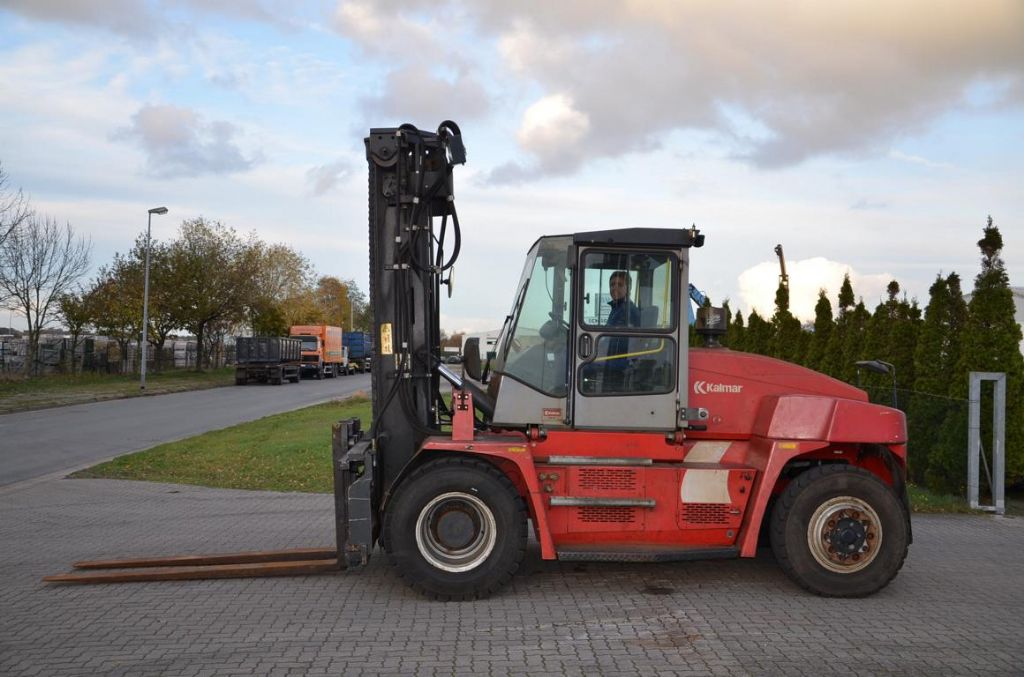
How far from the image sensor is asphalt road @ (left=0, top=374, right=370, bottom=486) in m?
16.4

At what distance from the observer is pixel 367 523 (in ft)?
22.6

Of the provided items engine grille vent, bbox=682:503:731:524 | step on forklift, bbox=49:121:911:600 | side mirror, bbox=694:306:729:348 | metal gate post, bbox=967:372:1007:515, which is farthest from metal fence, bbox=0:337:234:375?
engine grille vent, bbox=682:503:731:524

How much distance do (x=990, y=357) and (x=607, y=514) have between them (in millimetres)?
Answer: 7834

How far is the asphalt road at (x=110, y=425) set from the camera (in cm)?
1639

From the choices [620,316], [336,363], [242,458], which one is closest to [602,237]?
[620,316]

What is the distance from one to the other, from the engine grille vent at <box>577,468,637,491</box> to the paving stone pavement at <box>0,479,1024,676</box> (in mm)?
823

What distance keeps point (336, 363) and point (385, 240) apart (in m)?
55.8

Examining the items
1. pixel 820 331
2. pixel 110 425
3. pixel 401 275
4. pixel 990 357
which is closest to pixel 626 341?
pixel 401 275

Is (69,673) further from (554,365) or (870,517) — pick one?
(870,517)

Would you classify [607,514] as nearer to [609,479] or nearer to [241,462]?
[609,479]

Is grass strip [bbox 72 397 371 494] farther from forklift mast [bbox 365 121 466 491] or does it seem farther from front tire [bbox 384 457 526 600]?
front tire [bbox 384 457 526 600]

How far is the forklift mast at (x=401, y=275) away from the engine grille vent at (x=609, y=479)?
1345mm

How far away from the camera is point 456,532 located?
6.80 m

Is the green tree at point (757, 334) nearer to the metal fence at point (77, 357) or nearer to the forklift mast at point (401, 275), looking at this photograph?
the forklift mast at point (401, 275)
